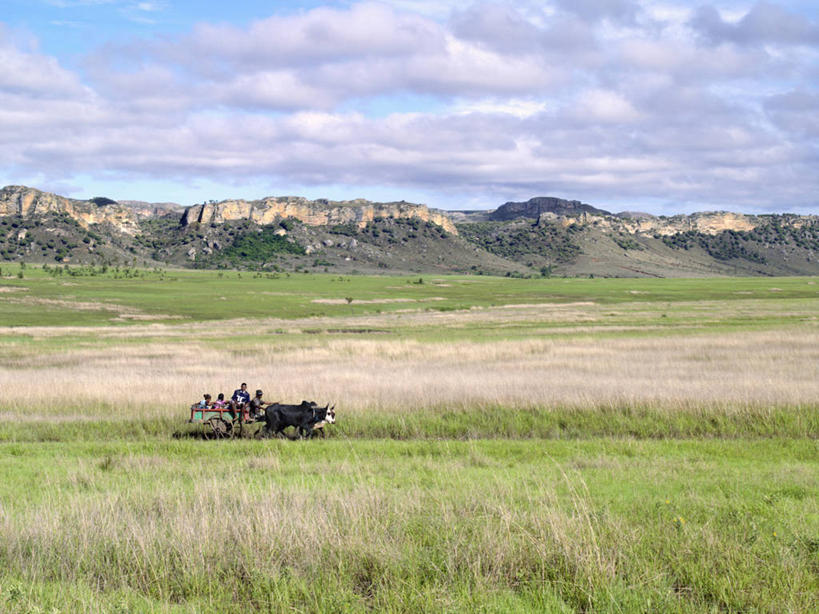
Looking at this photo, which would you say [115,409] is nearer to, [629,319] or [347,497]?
[347,497]

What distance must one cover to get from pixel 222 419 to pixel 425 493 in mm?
7873

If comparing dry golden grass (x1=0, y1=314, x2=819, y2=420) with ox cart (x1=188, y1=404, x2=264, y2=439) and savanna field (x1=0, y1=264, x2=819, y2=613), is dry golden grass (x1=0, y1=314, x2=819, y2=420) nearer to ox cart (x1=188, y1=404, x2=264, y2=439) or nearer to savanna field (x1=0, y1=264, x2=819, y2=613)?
savanna field (x1=0, y1=264, x2=819, y2=613)

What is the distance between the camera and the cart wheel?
16.2 meters

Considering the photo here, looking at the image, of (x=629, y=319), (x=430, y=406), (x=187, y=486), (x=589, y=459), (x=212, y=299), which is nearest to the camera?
(x=187, y=486)

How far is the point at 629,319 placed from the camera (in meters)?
63.9

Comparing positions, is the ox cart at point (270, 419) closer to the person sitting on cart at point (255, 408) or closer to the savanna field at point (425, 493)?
the person sitting on cart at point (255, 408)

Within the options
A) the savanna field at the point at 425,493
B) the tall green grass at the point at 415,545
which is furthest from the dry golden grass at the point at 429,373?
the tall green grass at the point at 415,545

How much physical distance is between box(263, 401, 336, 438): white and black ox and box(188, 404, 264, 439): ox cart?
2.25 feet

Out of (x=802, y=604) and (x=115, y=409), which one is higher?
(x=802, y=604)

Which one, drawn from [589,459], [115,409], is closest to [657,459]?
[589,459]

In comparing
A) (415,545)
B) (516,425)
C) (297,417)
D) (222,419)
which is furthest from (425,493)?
(516,425)

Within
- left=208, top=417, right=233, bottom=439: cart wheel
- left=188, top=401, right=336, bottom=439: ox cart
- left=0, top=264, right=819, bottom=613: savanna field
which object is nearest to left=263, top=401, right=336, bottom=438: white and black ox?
left=188, top=401, right=336, bottom=439: ox cart

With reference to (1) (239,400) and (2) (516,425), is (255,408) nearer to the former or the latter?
(1) (239,400)

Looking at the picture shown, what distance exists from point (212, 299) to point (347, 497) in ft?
309
